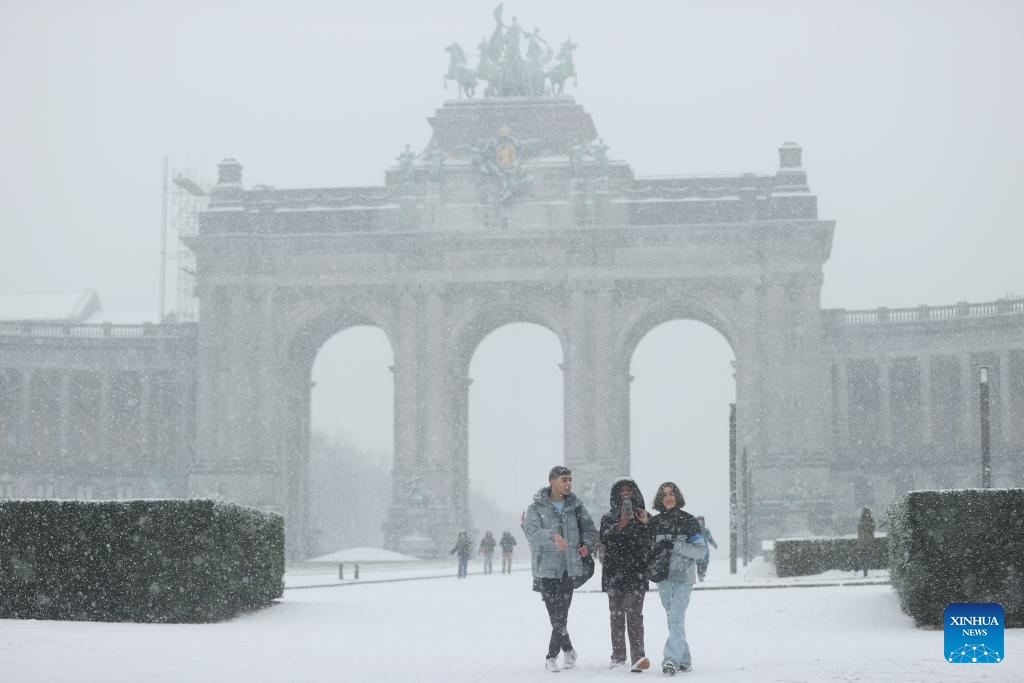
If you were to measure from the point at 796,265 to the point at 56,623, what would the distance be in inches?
2524

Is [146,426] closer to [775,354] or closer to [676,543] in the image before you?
[775,354]

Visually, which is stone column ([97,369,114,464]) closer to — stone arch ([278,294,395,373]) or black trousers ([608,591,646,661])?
stone arch ([278,294,395,373])

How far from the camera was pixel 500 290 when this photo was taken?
85125 mm

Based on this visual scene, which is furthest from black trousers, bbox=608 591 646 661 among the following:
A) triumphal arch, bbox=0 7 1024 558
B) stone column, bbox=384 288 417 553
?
stone column, bbox=384 288 417 553

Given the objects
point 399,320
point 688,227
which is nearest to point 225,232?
point 399,320

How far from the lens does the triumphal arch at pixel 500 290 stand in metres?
83.6

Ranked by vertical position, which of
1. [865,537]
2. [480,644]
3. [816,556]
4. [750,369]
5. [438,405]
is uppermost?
[750,369]

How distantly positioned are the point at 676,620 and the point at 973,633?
3361 millimetres

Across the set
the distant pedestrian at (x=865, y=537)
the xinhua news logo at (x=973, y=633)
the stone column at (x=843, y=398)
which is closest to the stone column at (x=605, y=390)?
the stone column at (x=843, y=398)

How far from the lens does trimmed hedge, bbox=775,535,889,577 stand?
1549 inches

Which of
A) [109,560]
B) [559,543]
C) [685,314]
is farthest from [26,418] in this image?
[559,543]

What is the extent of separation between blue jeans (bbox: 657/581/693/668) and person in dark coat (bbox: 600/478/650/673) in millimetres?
286

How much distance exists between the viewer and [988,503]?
2220cm

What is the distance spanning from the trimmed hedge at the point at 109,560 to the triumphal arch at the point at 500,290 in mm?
57840
